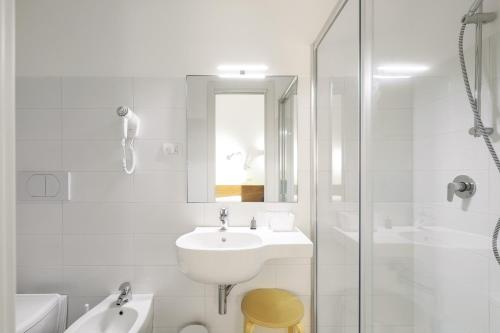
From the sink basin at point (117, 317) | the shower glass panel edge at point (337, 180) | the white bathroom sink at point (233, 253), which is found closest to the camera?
the shower glass panel edge at point (337, 180)

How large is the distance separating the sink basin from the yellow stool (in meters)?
0.53

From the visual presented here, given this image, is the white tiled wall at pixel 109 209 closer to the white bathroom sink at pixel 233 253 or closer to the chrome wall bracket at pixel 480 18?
the white bathroom sink at pixel 233 253

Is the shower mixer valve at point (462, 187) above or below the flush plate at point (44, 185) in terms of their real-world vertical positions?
above

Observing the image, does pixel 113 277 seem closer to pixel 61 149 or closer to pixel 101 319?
pixel 101 319

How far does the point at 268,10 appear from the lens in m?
1.58

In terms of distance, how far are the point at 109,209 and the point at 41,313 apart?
1.89 feet

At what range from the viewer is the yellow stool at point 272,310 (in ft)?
4.16

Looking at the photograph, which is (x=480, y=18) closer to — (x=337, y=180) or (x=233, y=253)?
(x=337, y=180)

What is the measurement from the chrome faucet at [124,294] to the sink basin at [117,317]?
21 millimetres

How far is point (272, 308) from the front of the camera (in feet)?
4.48

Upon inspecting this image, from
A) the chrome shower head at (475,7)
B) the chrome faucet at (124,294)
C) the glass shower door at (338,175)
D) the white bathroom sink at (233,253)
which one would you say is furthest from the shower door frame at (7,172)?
the chrome faucet at (124,294)

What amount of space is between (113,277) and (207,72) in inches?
53.9

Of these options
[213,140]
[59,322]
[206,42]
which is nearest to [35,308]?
[59,322]

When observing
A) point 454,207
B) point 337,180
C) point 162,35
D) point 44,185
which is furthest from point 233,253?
point 162,35
